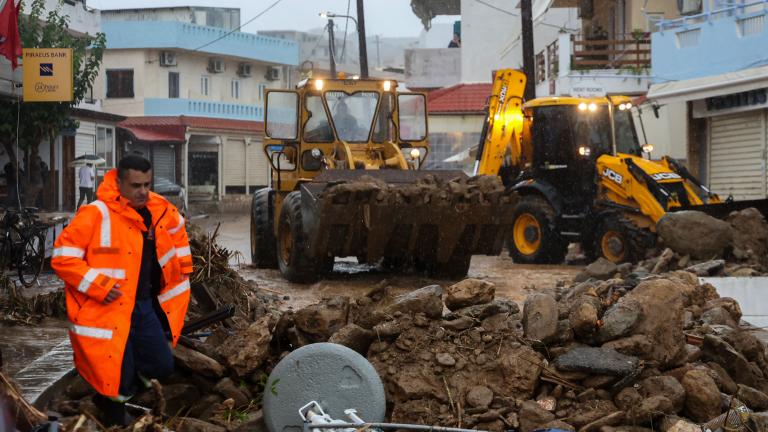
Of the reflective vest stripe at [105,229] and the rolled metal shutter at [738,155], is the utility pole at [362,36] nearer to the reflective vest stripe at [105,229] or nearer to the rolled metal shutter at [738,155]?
the rolled metal shutter at [738,155]

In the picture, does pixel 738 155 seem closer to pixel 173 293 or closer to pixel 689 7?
pixel 689 7

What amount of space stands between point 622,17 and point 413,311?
25.0m

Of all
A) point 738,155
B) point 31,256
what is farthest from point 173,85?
point 31,256

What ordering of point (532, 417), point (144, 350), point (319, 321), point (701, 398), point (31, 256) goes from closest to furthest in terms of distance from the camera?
1. point (144, 350)
2. point (532, 417)
3. point (701, 398)
4. point (319, 321)
5. point (31, 256)

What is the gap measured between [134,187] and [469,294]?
2.66 meters

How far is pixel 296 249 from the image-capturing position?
14211 mm

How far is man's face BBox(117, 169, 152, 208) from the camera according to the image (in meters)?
5.97

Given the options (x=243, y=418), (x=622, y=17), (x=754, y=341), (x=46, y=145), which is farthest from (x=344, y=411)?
(x=46, y=145)

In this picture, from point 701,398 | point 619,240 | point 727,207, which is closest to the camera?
point 701,398

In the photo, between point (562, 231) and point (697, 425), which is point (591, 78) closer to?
point (562, 231)

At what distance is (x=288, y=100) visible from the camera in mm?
15953

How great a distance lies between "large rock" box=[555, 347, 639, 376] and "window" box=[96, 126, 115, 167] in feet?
110

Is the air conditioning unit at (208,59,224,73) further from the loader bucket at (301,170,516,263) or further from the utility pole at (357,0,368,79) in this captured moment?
the loader bucket at (301,170,516,263)

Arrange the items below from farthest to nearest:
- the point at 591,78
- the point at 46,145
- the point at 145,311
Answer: the point at 46,145
the point at 591,78
the point at 145,311
